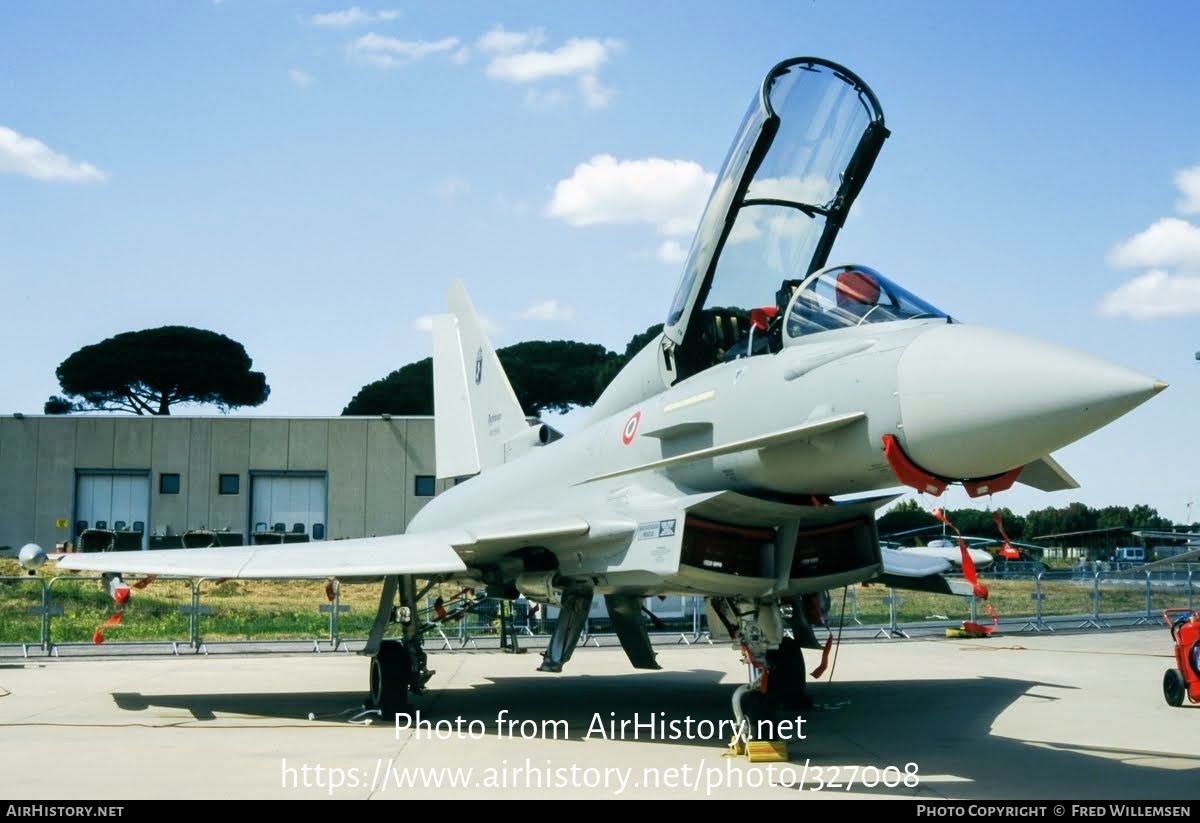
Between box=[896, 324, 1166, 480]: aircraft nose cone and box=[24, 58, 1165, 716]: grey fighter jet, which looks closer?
box=[896, 324, 1166, 480]: aircraft nose cone

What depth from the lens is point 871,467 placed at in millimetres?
6363

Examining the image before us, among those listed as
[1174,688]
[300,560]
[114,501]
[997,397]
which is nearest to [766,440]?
Answer: [997,397]

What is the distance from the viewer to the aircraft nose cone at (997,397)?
5293 millimetres

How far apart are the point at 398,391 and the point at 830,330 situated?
51514 millimetres

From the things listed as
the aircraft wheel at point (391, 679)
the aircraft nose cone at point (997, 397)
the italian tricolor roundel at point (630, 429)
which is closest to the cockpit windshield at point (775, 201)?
the italian tricolor roundel at point (630, 429)

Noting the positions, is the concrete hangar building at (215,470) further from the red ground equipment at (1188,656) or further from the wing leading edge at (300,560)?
the red ground equipment at (1188,656)

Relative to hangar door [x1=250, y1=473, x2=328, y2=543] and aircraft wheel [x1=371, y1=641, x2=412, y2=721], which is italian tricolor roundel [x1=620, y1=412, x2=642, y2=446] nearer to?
aircraft wheel [x1=371, y1=641, x2=412, y2=721]

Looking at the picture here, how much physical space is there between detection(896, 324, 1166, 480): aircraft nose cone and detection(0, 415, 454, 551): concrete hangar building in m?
31.7

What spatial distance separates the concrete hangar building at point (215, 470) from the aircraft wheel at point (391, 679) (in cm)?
2719

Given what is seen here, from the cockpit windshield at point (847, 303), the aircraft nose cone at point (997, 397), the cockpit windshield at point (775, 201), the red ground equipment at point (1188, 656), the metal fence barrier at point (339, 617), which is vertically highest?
the cockpit windshield at point (775, 201)

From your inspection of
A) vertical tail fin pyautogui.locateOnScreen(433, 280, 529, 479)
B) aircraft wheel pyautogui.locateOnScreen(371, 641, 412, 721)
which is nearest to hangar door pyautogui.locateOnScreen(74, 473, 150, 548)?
vertical tail fin pyautogui.locateOnScreen(433, 280, 529, 479)

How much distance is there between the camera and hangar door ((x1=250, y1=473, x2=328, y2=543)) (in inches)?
1478

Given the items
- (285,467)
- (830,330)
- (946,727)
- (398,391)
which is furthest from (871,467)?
(398,391)

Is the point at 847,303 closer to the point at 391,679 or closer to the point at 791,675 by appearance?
the point at 791,675
